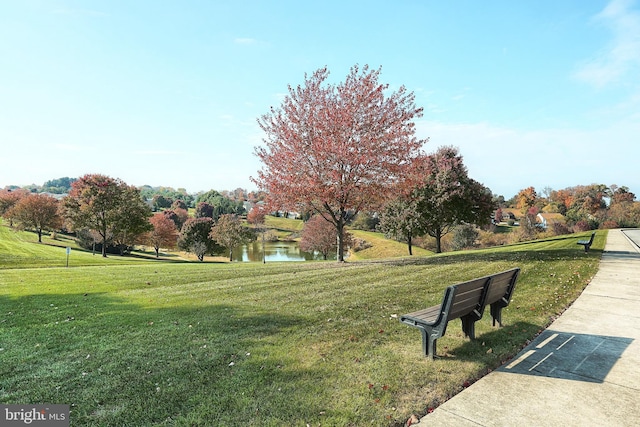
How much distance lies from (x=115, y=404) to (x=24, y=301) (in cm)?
775

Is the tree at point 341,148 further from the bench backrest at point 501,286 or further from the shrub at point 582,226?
the shrub at point 582,226

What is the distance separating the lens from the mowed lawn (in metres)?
3.91

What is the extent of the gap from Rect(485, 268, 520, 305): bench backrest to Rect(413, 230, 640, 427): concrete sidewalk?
863 mm

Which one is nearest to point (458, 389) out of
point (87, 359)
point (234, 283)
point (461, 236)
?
point (87, 359)

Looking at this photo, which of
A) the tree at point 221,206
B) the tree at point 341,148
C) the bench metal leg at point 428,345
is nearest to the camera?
the bench metal leg at point 428,345

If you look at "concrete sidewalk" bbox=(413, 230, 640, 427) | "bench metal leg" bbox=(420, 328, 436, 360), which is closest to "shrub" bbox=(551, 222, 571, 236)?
"concrete sidewalk" bbox=(413, 230, 640, 427)

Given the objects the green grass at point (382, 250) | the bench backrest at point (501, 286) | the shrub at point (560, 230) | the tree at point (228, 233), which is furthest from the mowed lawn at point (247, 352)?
the shrub at point (560, 230)

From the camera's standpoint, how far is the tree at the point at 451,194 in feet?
83.2

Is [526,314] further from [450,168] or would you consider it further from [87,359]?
[450,168]

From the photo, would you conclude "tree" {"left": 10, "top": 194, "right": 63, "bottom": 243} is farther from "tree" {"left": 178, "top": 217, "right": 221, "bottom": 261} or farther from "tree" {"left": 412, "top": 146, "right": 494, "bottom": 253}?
"tree" {"left": 412, "top": 146, "right": 494, "bottom": 253}

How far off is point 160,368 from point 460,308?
4356 millimetres

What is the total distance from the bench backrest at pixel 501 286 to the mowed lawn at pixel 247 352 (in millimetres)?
577

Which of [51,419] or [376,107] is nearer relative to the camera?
[51,419]

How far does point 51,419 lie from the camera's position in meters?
3.86
